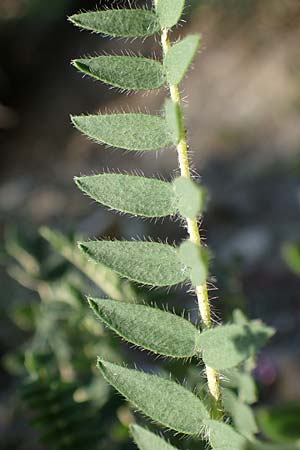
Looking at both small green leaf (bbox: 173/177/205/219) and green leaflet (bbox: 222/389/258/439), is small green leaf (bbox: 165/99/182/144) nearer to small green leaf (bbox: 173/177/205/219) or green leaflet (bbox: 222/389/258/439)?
small green leaf (bbox: 173/177/205/219)

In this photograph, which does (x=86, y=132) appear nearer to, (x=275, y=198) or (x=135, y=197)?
(x=135, y=197)

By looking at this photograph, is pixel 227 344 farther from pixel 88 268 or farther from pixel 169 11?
pixel 88 268

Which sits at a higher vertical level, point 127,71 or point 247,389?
point 127,71

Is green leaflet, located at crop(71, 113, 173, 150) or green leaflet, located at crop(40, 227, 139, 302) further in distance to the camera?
green leaflet, located at crop(40, 227, 139, 302)

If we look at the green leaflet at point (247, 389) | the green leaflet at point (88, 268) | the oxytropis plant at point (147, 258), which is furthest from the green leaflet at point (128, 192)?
the green leaflet at point (88, 268)

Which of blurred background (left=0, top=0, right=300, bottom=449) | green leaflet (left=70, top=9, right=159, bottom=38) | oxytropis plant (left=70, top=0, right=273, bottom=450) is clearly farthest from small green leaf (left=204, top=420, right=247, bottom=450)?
blurred background (left=0, top=0, right=300, bottom=449)

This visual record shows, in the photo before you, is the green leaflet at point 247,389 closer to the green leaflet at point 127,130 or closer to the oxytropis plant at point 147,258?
the oxytropis plant at point 147,258

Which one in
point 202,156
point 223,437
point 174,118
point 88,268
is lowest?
point 223,437

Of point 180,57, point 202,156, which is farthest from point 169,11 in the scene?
Result: point 202,156
